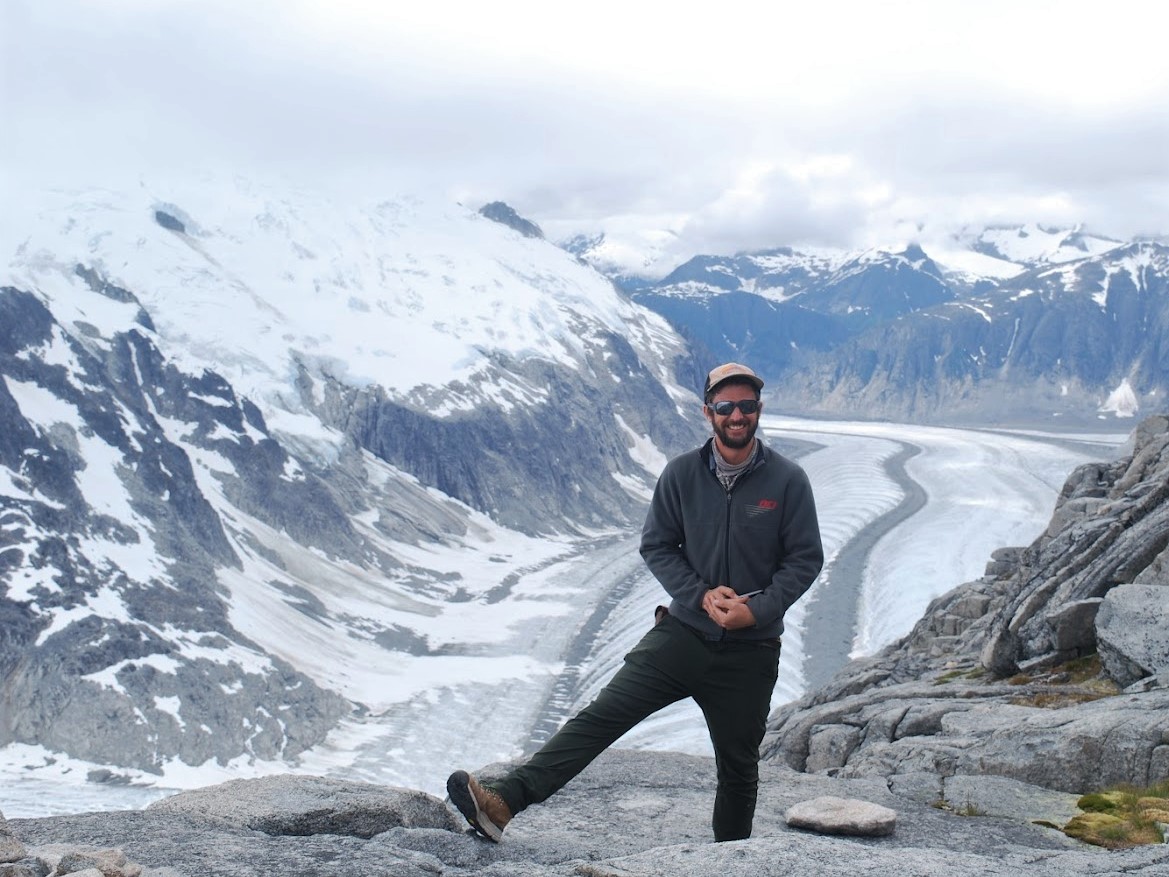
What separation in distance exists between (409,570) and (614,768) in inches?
6085

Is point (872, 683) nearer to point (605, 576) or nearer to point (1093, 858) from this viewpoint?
point (1093, 858)

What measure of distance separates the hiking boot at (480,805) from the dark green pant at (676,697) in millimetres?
100

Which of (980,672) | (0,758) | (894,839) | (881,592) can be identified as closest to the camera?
(894,839)

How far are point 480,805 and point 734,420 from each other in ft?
13.7

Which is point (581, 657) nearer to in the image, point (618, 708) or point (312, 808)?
point (312, 808)

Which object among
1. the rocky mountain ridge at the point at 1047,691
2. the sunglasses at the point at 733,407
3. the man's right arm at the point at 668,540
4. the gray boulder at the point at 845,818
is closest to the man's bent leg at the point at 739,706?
the man's right arm at the point at 668,540

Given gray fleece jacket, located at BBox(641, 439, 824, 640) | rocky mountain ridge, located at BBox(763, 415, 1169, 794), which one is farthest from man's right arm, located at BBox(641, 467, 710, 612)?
rocky mountain ridge, located at BBox(763, 415, 1169, 794)

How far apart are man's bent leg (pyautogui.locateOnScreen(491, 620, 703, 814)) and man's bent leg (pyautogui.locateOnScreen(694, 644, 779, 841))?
279mm

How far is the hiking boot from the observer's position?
980cm

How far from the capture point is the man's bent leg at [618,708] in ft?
32.9

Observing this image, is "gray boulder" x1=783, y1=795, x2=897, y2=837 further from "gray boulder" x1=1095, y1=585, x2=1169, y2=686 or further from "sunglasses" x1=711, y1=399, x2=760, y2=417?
"gray boulder" x1=1095, y1=585, x2=1169, y2=686

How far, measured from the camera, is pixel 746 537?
10.0 m

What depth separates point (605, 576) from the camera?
16175cm

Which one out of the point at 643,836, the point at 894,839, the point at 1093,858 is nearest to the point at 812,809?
the point at 894,839
